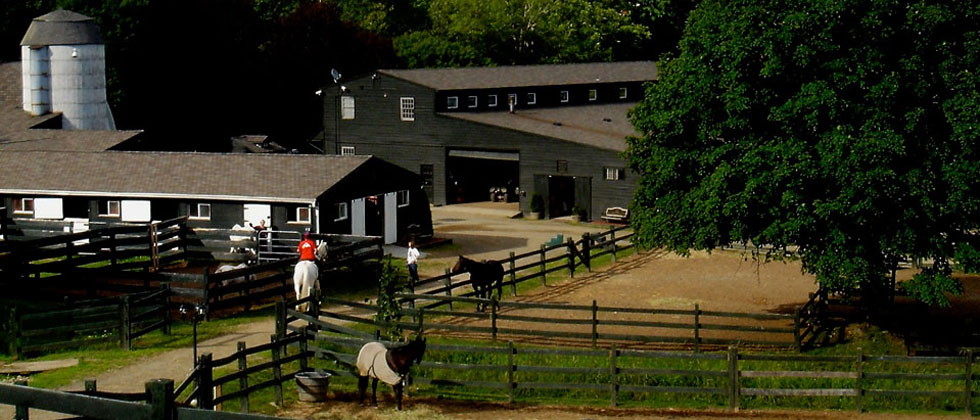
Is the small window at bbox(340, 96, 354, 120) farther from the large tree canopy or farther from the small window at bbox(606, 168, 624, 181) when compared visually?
the large tree canopy

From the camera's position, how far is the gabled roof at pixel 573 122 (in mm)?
64750

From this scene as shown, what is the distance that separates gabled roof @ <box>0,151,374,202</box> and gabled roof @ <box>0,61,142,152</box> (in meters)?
5.01

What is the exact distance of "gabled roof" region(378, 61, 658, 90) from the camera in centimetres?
7042

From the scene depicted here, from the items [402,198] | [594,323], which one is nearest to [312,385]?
[594,323]

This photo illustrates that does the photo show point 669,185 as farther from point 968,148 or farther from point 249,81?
point 249,81

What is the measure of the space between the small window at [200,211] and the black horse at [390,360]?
25.5 metres

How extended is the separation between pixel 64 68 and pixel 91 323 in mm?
39283

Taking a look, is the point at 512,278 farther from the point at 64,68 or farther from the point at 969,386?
the point at 64,68

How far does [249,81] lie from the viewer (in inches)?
3337

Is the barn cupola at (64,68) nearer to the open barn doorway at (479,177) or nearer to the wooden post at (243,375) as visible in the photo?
the open barn doorway at (479,177)

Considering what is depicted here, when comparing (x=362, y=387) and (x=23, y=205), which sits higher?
(x=23, y=205)

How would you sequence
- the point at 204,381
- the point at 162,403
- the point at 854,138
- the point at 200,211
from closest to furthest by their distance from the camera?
the point at 162,403 < the point at 204,381 < the point at 854,138 < the point at 200,211

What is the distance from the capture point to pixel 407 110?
226 ft

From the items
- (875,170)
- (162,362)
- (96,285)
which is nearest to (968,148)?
(875,170)
